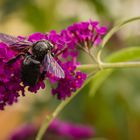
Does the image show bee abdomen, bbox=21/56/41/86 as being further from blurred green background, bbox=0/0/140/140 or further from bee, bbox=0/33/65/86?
blurred green background, bbox=0/0/140/140

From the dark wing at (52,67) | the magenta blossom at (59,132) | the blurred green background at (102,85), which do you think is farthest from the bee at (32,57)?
the blurred green background at (102,85)

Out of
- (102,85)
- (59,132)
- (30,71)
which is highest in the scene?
(30,71)

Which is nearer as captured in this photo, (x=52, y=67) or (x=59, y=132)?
(x=52, y=67)

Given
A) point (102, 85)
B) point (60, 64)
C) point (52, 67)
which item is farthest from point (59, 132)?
point (52, 67)

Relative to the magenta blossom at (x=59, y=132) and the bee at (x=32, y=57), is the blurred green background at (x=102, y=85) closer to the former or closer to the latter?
the magenta blossom at (x=59, y=132)

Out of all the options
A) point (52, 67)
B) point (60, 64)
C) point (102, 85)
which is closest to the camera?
point (52, 67)

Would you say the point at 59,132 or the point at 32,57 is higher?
the point at 32,57

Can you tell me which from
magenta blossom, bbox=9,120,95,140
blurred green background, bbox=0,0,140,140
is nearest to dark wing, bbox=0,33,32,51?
magenta blossom, bbox=9,120,95,140

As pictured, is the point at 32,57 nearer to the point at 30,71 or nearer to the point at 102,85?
the point at 30,71
